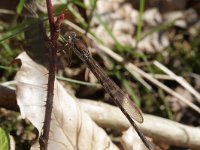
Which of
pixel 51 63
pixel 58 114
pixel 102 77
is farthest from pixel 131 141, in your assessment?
pixel 51 63

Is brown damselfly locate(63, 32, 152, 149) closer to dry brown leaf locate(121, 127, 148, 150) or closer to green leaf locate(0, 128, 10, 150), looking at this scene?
dry brown leaf locate(121, 127, 148, 150)

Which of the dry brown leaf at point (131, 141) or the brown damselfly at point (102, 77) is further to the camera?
the dry brown leaf at point (131, 141)

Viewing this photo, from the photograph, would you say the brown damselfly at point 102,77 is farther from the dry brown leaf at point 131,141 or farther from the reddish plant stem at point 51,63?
the dry brown leaf at point 131,141

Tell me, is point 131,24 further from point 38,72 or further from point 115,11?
point 38,72

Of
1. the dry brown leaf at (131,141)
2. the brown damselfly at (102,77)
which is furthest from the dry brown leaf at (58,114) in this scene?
the brown damselfly at (102,77)

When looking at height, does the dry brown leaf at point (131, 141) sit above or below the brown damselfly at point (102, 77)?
below

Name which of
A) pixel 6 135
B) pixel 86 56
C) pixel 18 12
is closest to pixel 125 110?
pixel 86 56

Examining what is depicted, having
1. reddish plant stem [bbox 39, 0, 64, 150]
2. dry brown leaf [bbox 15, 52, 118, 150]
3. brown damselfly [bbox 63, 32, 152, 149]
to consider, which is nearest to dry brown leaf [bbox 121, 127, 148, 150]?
dry brown leaf [bbox 15, 52, 118, 150]
